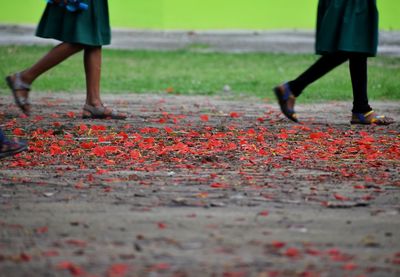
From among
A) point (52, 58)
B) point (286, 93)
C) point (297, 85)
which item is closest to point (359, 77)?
point (297, 85)

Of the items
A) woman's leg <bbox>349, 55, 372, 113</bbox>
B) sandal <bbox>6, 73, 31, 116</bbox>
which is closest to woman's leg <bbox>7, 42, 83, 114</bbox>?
sandal <bbox>6, 73, 31, 116</bbox>

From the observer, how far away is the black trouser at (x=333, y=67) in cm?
755

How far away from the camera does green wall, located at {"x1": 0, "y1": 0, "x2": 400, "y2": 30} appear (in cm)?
1830

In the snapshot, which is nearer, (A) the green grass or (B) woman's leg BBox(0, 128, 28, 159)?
(B) woman's leg BBox(0, 128, 28, 159)

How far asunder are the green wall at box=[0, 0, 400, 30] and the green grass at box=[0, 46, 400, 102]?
1371mm

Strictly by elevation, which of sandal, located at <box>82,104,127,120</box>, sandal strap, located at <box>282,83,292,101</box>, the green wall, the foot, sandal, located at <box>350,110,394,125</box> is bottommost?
the green wall

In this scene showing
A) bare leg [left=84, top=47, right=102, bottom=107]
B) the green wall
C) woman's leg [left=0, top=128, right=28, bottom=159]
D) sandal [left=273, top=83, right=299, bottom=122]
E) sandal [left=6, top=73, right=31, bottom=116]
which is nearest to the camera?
woman's leg [left=0, top=128, right=28, bottom=159]

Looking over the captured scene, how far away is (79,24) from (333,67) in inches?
81.8

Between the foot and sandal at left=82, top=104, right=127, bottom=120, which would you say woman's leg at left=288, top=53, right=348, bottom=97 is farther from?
the foot

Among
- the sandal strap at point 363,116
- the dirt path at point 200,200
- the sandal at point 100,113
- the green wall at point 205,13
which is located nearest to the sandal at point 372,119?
the sandal strap at point 363,116

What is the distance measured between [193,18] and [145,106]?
352 inches

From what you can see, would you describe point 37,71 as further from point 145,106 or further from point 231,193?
point 231,193

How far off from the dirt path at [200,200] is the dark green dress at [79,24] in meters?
0.70

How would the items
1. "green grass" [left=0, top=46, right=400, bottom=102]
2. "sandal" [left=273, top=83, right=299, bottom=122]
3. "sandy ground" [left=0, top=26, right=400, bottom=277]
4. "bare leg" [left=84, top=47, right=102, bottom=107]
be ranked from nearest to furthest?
1. "sandy ground" [left=0, top=26, right=400, bottom=277]
2. "sandal" [left=273, top=83, right=299, bottom=122]
3. "bare leg" [left=84, top=47, right=102, bottom=107]
4. "green grass" [left=0, top=46, right=400, bottom=102]
